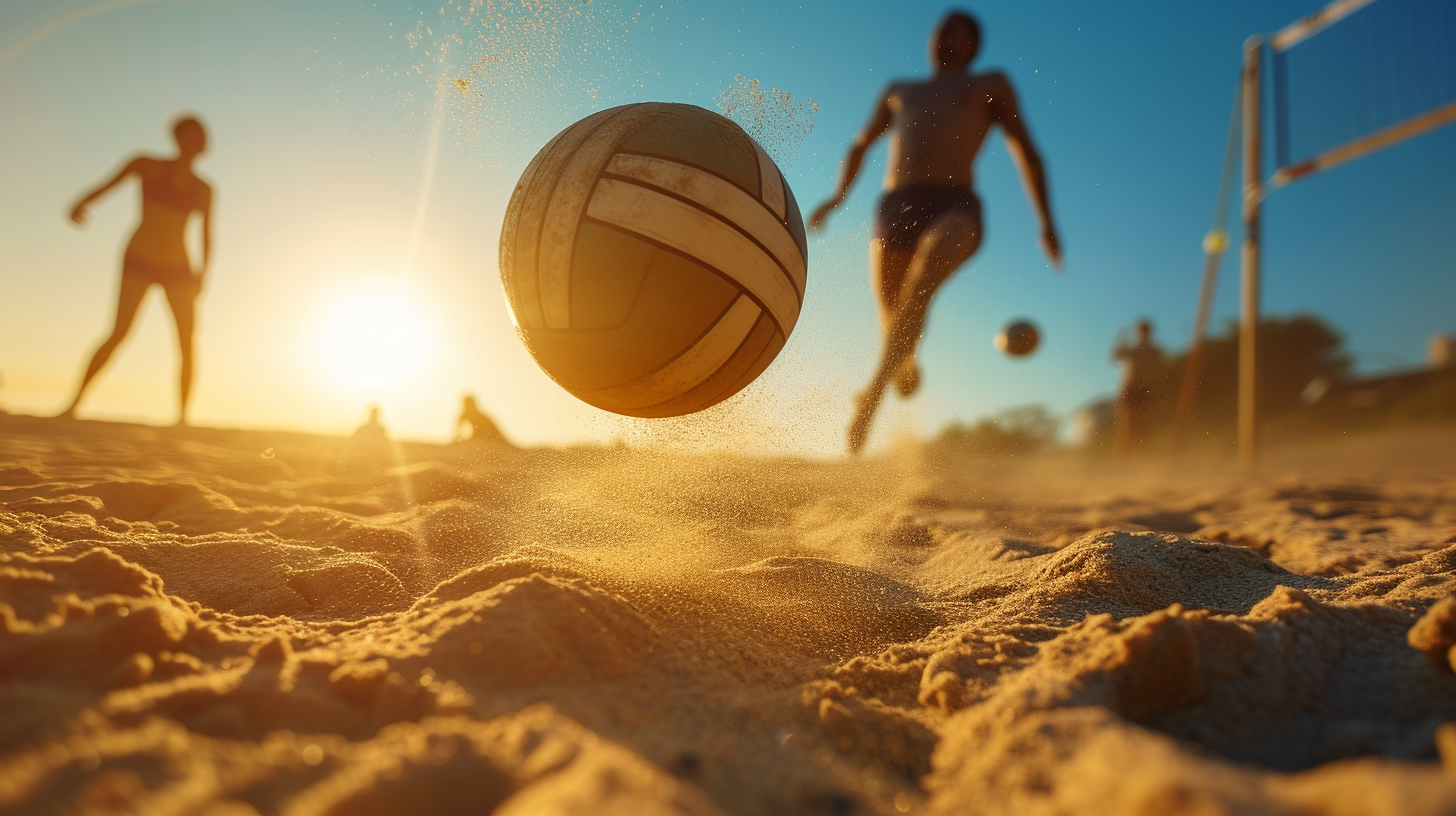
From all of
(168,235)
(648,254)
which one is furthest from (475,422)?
(648,254)

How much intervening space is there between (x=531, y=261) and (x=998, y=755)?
2095 millimetres

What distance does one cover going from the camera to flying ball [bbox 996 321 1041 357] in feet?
18.0

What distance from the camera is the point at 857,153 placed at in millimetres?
4680

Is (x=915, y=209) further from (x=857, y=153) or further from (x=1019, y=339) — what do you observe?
(x=1019, y=339)

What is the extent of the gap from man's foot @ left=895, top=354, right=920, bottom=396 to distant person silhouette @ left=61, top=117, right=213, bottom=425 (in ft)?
19.6

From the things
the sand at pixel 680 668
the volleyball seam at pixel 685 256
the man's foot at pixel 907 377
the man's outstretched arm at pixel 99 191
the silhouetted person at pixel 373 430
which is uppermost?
the man's outstretched arm at pixel 99 191

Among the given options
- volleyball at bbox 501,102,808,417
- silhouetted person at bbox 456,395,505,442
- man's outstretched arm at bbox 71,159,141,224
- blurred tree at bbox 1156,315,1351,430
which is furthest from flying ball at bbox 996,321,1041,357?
blurred tree at bbox 1156,315,1351,430

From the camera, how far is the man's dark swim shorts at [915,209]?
405cm

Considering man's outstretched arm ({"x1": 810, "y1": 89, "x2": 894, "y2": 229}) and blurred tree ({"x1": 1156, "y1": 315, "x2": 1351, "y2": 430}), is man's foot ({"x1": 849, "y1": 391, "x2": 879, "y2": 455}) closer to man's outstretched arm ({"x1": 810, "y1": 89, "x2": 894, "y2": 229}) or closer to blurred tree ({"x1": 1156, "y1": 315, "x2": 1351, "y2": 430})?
man's outstretched arm ({"x1": 810, "y1": 89, "x2": 894, "y2": 229})

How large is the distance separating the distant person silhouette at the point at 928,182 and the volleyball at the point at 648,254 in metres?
1.54

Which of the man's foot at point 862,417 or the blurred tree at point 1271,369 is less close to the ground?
the blurred tree at point 1271,369

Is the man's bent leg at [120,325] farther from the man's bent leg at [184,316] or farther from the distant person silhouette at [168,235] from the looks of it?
the man's bent leg at [184,316]

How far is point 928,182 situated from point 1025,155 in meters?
0.73

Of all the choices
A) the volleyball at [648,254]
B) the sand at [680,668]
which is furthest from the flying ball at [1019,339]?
the volleyball at [648,254]
